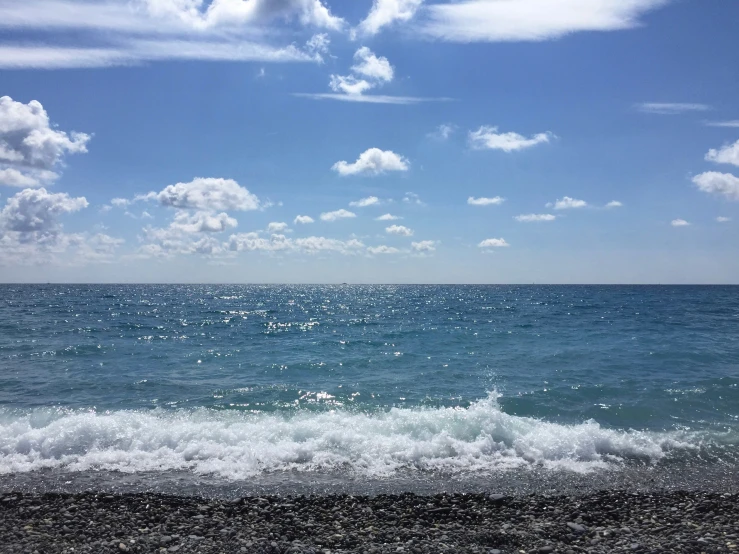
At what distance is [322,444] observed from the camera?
11.5 metres

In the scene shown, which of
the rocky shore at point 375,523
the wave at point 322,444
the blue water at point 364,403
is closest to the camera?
the rocky shore at point 375,523

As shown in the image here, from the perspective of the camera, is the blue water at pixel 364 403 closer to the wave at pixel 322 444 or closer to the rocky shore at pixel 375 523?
the wave at pixel 322 444

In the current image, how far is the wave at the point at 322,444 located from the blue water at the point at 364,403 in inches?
1.8

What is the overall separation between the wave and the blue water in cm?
5

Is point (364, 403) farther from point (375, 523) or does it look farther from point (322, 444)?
point (375, 523)

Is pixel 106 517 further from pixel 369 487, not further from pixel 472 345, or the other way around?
pixel 472 345

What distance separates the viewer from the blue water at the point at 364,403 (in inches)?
431

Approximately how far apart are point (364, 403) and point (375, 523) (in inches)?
307

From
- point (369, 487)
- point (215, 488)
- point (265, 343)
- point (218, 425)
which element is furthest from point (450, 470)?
point (265, 343)

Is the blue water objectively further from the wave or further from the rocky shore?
the rocky shore

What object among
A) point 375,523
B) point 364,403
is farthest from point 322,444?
point 364,403

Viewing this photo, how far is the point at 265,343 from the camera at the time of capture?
29.4 metres

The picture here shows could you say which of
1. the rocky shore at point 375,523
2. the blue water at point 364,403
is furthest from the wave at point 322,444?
the rocky shore at point 375,523

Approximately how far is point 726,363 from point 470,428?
1620 cm
